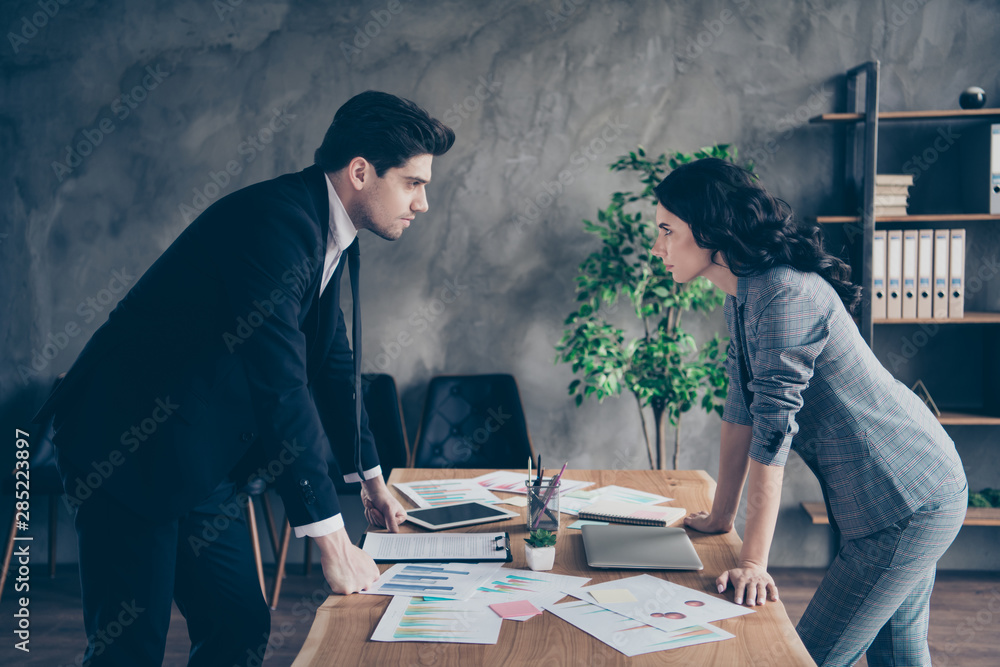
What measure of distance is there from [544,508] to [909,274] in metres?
2.38

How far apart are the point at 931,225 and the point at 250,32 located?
11.0ft

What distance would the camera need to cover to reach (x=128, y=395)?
1.36m

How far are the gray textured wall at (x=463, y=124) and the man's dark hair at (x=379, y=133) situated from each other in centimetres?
194

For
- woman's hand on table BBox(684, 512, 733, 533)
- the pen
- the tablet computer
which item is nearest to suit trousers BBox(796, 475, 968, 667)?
woman's hand on table BBox(684, 512, 733, 533)

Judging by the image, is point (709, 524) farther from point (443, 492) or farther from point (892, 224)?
point (892, 224)

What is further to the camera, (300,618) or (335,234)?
(300,618)

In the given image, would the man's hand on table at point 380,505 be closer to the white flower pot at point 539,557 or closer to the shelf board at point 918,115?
the white flower pot at point 539,557

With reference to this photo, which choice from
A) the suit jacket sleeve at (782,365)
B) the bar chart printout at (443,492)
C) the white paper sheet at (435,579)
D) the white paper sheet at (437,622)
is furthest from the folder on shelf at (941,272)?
the white paper sheet at (437,622)

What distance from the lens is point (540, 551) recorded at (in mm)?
1363

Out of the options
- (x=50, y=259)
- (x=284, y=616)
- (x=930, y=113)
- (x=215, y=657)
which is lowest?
(x=284, y=616)

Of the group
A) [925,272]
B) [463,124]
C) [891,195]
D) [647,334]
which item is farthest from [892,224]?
[463,124]

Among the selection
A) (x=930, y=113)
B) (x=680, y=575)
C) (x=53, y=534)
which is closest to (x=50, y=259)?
(x=53, y=534)

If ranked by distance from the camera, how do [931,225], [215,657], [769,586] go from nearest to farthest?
[769,586] < [215,657] < [931,225]

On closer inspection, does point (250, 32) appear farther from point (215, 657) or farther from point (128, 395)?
point (215, 657)
